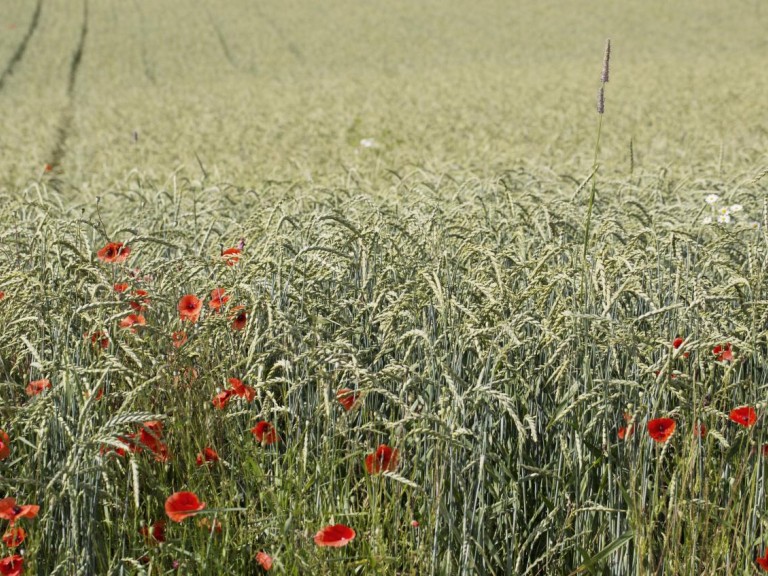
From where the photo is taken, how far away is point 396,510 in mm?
1623

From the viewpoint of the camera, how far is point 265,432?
1.78 meters

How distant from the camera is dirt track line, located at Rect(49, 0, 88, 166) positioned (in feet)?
31.6

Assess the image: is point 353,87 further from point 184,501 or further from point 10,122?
point 184,501

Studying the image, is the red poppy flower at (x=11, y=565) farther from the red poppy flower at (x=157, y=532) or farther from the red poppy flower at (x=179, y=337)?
the red poppy flower at (x=179, y=337)

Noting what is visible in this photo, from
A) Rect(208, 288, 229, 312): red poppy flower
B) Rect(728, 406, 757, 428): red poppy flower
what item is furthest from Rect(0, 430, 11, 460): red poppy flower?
Rect(728, 406, 757, 428): red poppy flower

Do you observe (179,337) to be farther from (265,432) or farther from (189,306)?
(265,432)

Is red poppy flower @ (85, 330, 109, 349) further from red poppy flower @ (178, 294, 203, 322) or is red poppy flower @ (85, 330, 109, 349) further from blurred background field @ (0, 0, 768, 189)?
blurred background field @ (0, 0, 768, 189)

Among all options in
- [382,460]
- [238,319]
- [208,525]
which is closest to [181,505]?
[208,525]

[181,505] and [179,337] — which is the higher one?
[179,337]

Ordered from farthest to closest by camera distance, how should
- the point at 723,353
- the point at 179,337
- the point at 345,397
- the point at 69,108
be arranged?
the point at 69,108
the point at 179,337
the point at 345,397
the point at 723,353

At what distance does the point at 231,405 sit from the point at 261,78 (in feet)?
55.5

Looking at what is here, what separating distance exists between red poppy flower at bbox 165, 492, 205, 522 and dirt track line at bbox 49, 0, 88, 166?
802 cm

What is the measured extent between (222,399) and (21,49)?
914 inches

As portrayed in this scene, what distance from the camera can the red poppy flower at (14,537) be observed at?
4.99 feet
